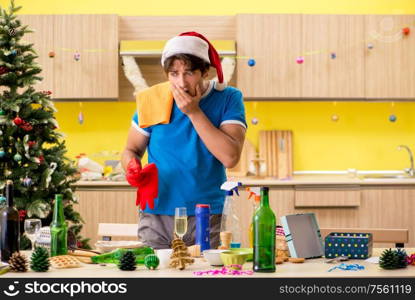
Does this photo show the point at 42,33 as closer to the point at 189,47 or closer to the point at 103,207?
the point at 103,207

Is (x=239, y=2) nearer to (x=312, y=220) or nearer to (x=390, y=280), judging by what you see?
(x=312, y=220)

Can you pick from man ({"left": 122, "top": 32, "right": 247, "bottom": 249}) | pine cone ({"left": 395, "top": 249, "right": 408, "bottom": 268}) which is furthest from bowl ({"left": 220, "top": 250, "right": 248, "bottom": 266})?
man ({"left": 122, "top": 32, "right": 247, "bottom": 249})

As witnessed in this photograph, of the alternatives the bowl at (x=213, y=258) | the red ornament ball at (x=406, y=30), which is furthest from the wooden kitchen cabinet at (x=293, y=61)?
the bowl at (x=213, y=258)

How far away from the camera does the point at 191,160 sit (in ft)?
8.55

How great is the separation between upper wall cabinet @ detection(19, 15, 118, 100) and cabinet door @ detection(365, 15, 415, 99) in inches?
81.7

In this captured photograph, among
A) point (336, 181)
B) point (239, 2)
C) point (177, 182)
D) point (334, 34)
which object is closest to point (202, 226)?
point (177, 182)

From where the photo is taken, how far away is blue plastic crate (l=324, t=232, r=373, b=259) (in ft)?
7.22

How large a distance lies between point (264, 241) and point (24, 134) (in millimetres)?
2246

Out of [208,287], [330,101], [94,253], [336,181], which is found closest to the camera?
[208,287]

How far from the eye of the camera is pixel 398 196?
16.7ft

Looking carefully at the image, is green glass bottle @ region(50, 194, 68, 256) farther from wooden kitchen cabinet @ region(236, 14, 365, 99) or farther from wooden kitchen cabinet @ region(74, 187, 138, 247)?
wooden kitchen cabinet @ region(236, 14, 365, 99)

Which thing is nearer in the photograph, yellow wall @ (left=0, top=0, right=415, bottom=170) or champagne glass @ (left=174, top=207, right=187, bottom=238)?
champagne glass @ (left=174, top=207, right=187, bottom=238)

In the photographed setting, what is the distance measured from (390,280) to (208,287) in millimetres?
488

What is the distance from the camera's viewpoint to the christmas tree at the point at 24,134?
3.69 metres
